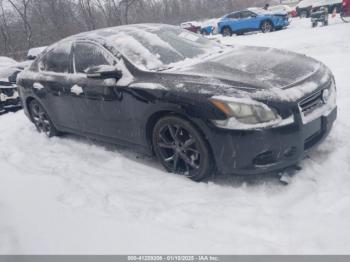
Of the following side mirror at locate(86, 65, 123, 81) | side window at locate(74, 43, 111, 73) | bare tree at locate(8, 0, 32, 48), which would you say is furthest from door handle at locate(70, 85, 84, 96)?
bare tree at locate(8, 0, 32, 48)

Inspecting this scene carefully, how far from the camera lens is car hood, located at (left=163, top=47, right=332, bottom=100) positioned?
3354mm

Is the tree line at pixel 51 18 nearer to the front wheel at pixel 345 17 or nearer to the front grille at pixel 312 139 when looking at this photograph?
the front wheel at pixel 345 17

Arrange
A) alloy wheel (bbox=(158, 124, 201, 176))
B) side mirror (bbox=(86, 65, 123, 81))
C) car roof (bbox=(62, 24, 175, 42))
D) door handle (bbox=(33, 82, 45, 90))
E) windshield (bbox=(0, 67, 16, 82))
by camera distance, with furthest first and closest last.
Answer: windshield (bbox=(0, 67, 16, 82)), door handle (bbox=(33, 82, 45, 90)), car roof (bbox=(62, 24, 175, 42)), side mirror (bbox=(86, 65, 123, 81)), alloy wheel (bbox=(158, 124, 201, 176))

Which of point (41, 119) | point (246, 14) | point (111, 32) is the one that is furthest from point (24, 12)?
point (111, 32)

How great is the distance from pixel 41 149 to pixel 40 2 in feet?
93.5

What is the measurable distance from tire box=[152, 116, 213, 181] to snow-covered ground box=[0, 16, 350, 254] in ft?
0.44

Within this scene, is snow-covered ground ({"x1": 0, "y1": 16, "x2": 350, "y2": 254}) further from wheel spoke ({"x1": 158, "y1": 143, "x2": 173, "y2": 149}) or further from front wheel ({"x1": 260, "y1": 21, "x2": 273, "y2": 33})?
front wheel ({"x1": 260, "y1": 21, "x2": 273, "y2": 33})

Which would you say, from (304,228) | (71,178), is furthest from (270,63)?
(71,178)

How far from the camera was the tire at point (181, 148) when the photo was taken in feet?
11.6

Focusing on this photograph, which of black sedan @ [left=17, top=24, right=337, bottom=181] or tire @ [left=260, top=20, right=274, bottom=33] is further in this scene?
tire @ [left=260, top=20, right=274, bottom=33]

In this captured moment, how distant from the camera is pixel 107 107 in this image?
4324 mm

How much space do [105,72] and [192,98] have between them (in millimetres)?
1146

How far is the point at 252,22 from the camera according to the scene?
748 inches

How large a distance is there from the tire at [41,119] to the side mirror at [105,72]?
1.96 metres
